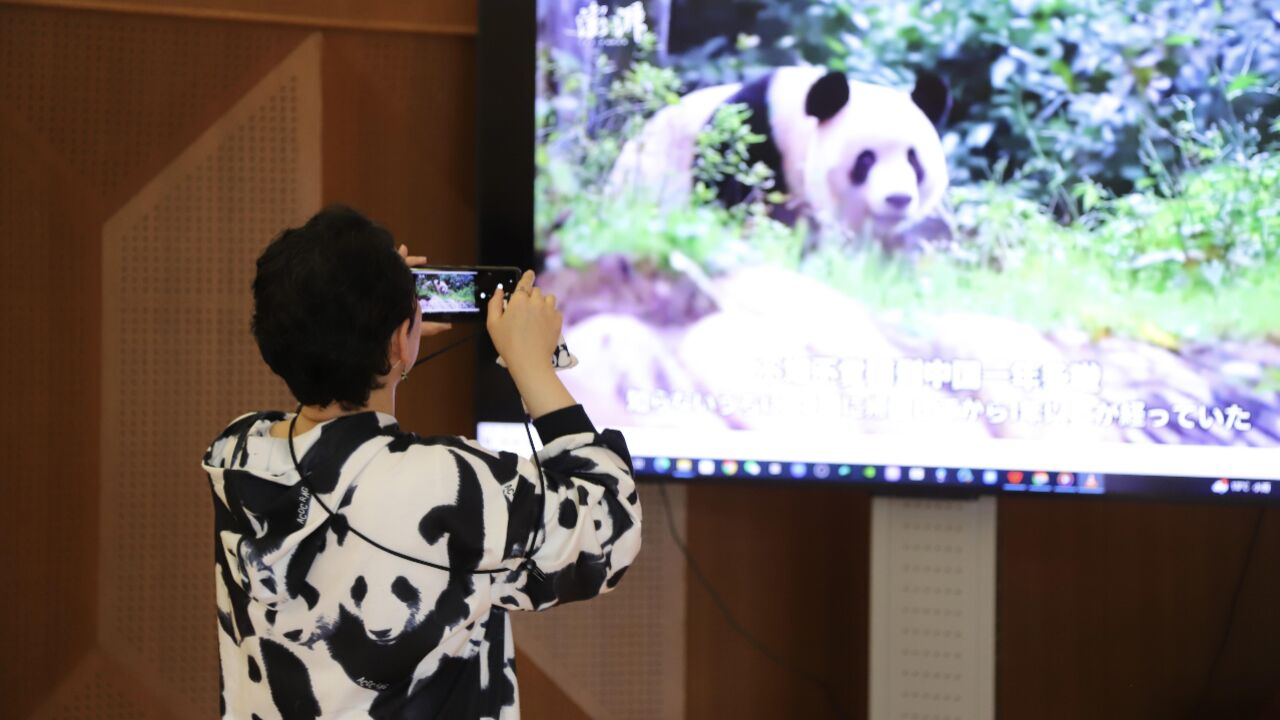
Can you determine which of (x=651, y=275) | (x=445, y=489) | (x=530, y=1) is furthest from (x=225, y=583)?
(x=530, y=1)

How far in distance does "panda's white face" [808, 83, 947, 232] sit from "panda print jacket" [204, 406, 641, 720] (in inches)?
42.8

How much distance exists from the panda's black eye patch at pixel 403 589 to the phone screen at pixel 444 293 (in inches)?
16.2

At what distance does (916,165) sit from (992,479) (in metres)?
0.63

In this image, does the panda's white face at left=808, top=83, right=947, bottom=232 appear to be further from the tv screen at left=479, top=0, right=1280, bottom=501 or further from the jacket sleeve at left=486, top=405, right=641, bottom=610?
the jacket sleeve at left=486, top=405, right=641, bottom=610

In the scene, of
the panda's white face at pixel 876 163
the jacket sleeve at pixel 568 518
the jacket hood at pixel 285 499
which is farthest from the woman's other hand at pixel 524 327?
the panda's white face at pixel 876 163

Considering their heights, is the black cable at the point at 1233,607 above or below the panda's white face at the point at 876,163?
below

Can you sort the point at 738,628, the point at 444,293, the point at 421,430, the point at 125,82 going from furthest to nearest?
the point at 738,628
the point at 421,430
the point at 125,82
the point at 444,293

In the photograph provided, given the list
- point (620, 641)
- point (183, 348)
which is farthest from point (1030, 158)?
point (183, 348)

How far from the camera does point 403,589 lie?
1273 millimetres

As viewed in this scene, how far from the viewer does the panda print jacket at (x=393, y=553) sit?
1270mm

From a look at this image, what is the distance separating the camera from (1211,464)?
7.24 feet

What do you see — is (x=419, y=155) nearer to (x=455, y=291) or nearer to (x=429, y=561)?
(x=455, y=291)

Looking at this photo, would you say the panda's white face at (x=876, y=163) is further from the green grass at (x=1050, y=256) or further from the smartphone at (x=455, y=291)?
the smartphone at (x=455, y=291)

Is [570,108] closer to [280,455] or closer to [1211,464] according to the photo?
[280,455]
